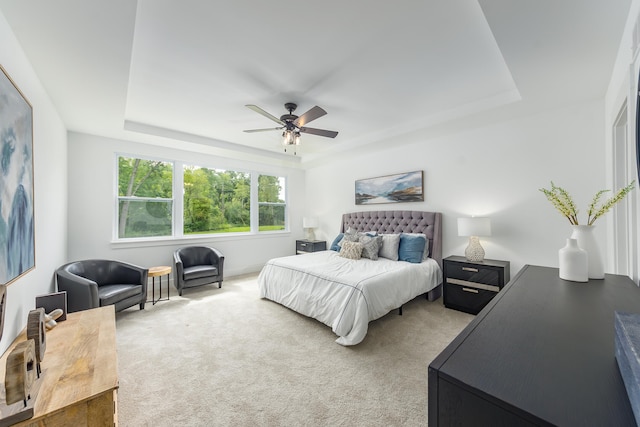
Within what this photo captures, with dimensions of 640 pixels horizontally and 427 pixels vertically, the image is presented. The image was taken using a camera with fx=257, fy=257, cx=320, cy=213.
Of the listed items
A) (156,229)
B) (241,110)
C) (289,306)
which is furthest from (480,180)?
(156,229)

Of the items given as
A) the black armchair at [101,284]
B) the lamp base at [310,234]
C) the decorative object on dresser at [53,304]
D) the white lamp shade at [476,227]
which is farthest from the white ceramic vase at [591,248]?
the lamp base at [310,234]

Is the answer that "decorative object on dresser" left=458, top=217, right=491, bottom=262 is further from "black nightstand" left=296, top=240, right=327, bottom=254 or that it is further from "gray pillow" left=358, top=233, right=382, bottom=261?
"black nightstand" left=296, top=240, right=327, bottom=254

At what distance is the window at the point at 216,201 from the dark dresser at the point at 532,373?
4953 mm

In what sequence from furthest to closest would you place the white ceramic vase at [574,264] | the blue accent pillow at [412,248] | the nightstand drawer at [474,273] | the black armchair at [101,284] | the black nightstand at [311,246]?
the black nightstand at [311,246] < the blue accent pillow at [412,248] < the nightstand drawer at [474,273] < the black armchair at [101,284] < the white ceramic vase at [574,264]

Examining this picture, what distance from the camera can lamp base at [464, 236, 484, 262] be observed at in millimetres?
3414

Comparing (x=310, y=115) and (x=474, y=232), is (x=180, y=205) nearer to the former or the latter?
(x=310, y=115)

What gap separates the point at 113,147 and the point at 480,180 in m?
5.63

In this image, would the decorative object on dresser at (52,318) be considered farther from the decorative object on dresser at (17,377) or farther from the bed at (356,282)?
the bed at (356,282)

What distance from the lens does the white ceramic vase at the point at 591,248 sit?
164 cm

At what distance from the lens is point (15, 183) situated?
1.61 meters

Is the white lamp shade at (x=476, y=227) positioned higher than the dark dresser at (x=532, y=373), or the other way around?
the white lamp shade at (x=476, y=227)

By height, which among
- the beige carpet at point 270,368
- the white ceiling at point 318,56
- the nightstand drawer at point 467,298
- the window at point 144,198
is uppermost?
the white ceiling at point 318,56

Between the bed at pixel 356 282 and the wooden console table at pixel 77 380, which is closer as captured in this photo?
the wooden console table at pixel 77 380

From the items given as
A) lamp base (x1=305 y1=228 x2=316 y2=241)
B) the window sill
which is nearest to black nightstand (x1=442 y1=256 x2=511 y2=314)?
lamp base (x1=305 y1=228 x2=316 y2=241)
